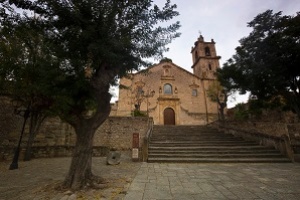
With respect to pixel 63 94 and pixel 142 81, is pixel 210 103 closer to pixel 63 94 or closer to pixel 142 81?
pixel 142 81

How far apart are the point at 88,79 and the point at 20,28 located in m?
2.55

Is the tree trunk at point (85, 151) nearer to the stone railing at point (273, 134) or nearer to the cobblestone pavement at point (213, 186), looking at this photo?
the cobblestone pavement at point (213, 186)

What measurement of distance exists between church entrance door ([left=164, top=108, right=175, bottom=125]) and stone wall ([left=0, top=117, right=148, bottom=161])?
25.0 feet

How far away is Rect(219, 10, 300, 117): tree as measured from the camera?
9633 millimetres

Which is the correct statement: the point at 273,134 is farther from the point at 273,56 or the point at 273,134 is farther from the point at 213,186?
the point at 213,186

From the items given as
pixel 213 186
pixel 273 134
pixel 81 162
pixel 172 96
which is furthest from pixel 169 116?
pixel 81 162

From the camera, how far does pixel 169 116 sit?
73.2 feet

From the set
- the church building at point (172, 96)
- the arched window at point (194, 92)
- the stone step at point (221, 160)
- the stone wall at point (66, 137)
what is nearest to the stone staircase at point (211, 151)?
the stone step at point (221, 160)

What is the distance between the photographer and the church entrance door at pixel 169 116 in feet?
72.7

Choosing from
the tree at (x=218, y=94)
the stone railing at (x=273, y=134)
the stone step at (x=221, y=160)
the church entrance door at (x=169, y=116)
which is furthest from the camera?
the church entrance door at (x=169, y=116)

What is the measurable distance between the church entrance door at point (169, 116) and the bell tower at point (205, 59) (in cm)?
680

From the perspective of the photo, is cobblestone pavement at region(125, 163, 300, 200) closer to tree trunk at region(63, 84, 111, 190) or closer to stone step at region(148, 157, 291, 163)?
tree trunk at region(63, 84, 111, 190)

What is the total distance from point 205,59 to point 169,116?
1071cm

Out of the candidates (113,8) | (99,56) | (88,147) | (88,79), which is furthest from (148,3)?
(88,147)
